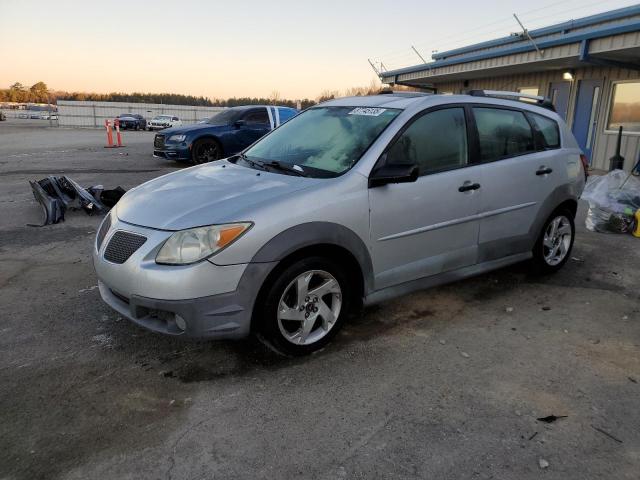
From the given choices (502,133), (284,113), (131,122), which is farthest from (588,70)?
(131,122)

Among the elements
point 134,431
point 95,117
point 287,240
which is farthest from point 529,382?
point 95,117

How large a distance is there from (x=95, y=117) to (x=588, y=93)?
115ft

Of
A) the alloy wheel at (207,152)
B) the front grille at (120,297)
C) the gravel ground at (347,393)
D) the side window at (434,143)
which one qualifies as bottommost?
the gravel ground at (347,393)

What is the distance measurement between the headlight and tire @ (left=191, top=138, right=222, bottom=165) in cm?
1005

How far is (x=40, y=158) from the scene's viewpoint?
1462 centimetres

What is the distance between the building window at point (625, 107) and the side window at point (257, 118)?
28.8 ft

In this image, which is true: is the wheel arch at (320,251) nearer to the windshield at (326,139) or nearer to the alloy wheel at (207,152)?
the windshield at (326,139)

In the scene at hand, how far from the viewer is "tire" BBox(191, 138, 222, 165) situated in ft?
41.6

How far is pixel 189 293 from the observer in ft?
9.47

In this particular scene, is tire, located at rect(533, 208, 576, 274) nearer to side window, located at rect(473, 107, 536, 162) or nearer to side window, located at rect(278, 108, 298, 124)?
side window, located at rect(473, 107, 536, 162)

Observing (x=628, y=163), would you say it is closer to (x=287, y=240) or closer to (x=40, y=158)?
(x=287, y=240)

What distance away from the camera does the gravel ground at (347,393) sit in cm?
240

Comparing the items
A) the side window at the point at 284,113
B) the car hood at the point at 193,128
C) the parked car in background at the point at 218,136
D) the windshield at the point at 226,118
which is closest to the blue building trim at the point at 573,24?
the side window at the point at 284,113

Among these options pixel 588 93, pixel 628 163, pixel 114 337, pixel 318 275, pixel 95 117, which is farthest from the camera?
pixel 95 117
